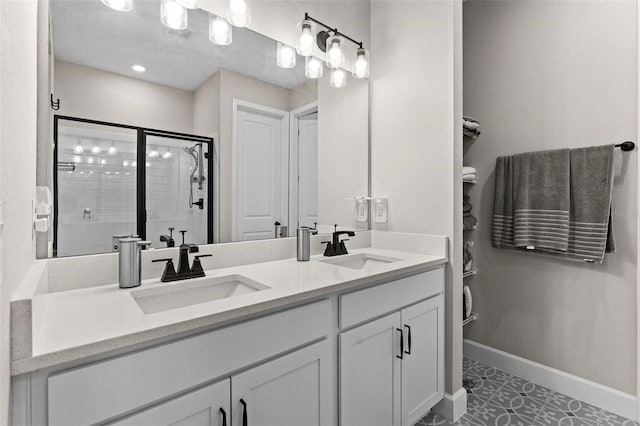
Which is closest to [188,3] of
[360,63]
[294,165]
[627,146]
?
[294,165]

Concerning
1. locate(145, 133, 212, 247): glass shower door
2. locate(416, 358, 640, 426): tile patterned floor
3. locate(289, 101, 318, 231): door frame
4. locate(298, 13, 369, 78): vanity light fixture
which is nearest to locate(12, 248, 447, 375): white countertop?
locate(145, 133, 212, 247): glass shower door

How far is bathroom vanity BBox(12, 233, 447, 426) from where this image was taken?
0.72m

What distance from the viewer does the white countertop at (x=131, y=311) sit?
703 mm

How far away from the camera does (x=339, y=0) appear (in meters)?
2.02

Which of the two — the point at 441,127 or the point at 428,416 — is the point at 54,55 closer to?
the point at 441,127

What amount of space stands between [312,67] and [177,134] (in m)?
0.92

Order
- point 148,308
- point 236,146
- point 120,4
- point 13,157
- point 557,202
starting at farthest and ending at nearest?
point 557,202 < point 236,146 < point 120,4 < point 148,308 < point 13,157

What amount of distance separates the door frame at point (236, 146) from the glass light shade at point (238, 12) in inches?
13.3

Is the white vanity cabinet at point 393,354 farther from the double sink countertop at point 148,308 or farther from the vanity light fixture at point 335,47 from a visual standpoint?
the vanity light fixture at point 335,47

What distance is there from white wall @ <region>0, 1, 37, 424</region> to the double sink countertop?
0.26 ft

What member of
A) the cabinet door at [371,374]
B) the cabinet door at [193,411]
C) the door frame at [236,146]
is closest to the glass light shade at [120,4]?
the door frame at [236,146]

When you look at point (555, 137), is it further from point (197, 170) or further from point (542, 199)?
point (197, 170)

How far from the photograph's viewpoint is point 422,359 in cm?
159

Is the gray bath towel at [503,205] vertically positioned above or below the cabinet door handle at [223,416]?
above
